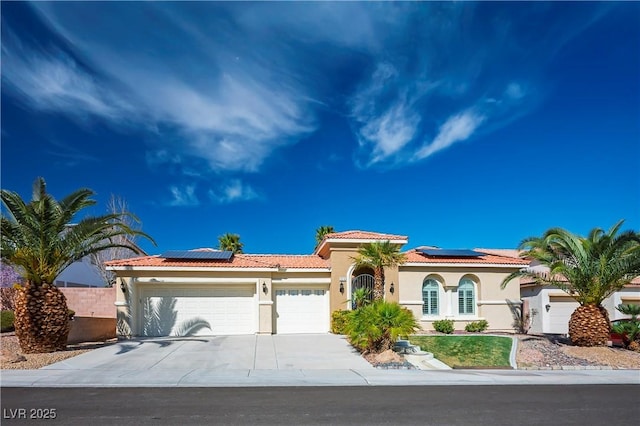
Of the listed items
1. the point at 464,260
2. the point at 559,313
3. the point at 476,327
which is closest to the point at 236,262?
the point at 464,260

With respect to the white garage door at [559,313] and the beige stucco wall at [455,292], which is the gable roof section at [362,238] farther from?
the white garage door at [559,313]

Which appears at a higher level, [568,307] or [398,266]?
[398,266]

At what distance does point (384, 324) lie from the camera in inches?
635

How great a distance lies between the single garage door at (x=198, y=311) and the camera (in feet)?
72.0

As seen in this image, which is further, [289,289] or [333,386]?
[289,289]

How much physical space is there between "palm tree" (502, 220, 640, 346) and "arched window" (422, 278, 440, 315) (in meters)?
6.58

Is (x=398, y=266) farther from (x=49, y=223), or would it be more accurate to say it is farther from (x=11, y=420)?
(x=11, y=420)

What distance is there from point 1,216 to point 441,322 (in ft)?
58.3

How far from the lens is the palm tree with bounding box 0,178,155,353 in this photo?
1573 cm

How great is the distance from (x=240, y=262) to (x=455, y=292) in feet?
34.4

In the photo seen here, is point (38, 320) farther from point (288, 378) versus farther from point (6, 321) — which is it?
point (288, 378)

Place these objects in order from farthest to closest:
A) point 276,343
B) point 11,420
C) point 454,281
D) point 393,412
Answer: point 454,281 < point 276,343 < point 393,412 < point 11,420

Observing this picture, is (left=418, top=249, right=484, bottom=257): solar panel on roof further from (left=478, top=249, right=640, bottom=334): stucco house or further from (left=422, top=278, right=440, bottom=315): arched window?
(left=478, top=249, right=640, bottom=334): stucco house

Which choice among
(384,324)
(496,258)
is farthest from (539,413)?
(496,258)
